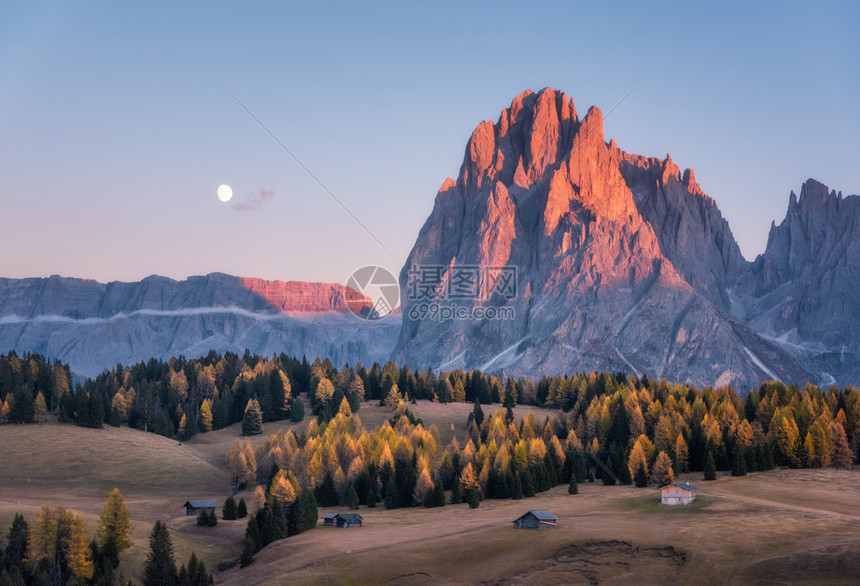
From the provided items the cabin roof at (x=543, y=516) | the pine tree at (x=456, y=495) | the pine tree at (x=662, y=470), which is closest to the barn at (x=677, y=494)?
the cabin roof at (x=543, y=516)

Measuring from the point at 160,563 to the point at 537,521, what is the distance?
3364 cm

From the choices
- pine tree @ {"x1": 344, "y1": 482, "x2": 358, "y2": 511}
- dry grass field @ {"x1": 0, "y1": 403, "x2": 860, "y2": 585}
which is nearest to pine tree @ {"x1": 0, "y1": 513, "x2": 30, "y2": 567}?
dry grass field @ {"x1": 0, "y1": 403, "x2": 860, "y2": 585}

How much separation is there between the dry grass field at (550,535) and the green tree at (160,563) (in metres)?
3.01

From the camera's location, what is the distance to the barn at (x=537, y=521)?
78.8 metres

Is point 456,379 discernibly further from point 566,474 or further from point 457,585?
point 457,585

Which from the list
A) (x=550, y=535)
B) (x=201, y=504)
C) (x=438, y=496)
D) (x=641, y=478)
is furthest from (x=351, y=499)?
(x=550, y=535)

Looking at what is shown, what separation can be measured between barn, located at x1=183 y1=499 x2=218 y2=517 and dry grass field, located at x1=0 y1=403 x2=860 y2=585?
49.7 inches

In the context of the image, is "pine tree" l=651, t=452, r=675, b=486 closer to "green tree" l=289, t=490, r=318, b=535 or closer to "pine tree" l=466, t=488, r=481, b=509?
"pine tree" l=466, t=488, r=481, b=509

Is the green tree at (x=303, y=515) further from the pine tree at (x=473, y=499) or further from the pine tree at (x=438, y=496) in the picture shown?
the pine tree at (x=473, y=499)

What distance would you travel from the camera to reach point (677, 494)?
86938mm

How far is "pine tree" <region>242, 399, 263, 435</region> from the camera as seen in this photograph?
15675 centimetres

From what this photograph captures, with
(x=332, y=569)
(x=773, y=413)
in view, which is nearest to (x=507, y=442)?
(x=773, y=413)

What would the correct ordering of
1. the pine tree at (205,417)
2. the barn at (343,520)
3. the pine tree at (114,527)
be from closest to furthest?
the pine tree at (114,527)
the barn at (343,520)
the pine tree at (205,417)

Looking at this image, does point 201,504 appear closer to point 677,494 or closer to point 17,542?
point 17,542
